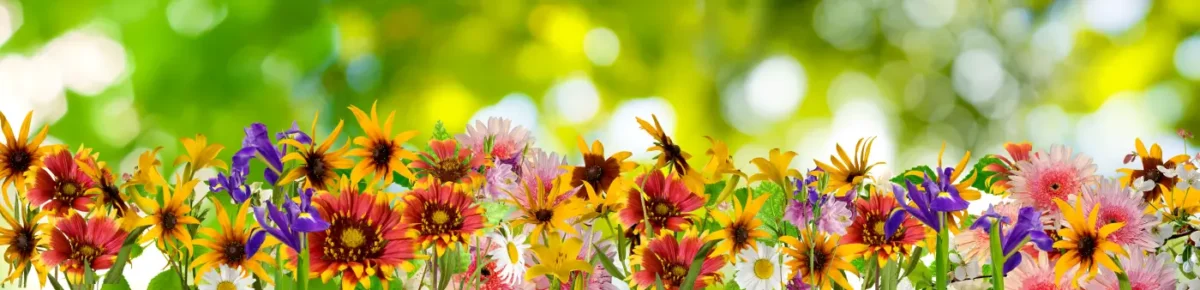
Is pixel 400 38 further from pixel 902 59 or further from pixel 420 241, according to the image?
pixel 420 241

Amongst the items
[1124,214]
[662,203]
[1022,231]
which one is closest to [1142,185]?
[1124,214]

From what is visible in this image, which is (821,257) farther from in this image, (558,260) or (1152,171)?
(1152,171)

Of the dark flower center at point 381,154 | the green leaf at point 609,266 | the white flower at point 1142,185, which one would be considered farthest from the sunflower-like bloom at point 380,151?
the white flower at point 1142,185

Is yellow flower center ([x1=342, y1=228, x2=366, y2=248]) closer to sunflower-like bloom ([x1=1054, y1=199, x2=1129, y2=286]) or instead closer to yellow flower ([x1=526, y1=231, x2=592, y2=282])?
yellow flower ([x1=526, y1=231, x2=592, y2=282])

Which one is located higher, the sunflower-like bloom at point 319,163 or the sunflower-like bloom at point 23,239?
the sunflower-like bloom at point 319,163

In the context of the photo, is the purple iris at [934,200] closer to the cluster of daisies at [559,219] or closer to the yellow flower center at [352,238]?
the cluster of daisies at [559,219]

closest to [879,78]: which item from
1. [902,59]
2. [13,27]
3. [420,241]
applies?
[902,59]
